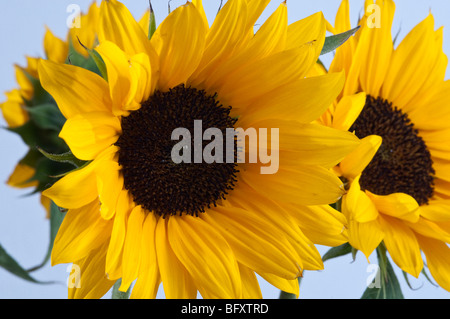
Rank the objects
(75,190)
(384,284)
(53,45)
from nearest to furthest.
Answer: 1. (75,190)
2. (384,284)
3. (53,45)

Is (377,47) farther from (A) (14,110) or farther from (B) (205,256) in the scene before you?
(A) (14,110)

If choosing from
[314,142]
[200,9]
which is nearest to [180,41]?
[200,9]

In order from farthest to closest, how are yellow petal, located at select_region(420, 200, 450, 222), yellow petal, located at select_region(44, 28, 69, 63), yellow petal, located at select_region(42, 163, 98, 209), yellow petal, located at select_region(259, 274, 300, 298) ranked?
yellow petal, located at select_region(44, 28, 69, 63) < yellow petal, located at select_region(420, 200, 450, 222) < yellow petal, located at select_region(259, 274, 300, 298) < yellow petal, located at select_region(42, 163, 98, 209)

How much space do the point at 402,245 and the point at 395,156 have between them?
0.16 meters

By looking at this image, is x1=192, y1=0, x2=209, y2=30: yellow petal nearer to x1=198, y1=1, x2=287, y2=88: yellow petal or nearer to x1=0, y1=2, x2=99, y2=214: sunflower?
A: x1=198, y1=1, x2=287, y2=88: yellow petal

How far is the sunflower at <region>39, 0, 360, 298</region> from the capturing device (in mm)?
474

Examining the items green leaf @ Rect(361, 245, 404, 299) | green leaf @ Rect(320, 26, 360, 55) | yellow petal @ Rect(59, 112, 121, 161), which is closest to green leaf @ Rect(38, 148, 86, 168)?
yellow petal @ Rect(59, 112, 121, 161)

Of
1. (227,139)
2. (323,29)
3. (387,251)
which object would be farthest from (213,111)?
(387,251)

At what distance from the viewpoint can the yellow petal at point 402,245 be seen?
600 millimetres

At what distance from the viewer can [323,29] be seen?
52cm

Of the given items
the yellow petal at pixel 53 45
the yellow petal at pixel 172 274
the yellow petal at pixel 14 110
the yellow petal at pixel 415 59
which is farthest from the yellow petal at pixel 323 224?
the yellow petal at pixel 53 45

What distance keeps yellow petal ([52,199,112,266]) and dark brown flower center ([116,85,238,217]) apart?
0.06 metres

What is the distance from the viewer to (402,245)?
62cm

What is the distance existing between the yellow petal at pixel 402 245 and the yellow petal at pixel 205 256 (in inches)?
6.8
